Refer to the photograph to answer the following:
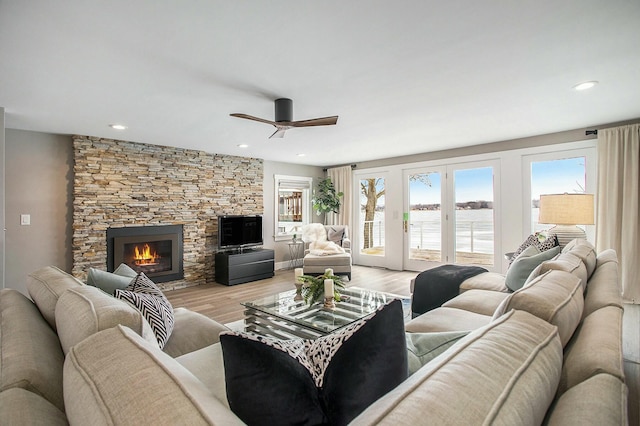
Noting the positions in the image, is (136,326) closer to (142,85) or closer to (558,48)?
(142,85)

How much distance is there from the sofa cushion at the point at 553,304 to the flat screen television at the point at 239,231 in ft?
16.6

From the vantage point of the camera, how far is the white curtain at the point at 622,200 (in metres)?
3.93

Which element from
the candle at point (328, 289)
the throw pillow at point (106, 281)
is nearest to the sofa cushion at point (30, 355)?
the throw pillow at point (106, 281)

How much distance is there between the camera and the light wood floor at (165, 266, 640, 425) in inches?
124

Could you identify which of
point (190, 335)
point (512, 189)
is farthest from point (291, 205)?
point (190, 335)

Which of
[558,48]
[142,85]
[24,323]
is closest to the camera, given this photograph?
[24,323]

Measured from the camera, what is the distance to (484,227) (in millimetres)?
5371

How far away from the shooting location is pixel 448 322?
1997 millimetres

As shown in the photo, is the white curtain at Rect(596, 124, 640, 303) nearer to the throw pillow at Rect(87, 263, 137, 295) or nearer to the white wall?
the white wall

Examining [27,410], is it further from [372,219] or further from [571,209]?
[372,219]

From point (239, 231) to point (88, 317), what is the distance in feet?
16.2

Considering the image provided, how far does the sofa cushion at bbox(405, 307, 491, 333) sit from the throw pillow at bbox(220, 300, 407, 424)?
4.00ft

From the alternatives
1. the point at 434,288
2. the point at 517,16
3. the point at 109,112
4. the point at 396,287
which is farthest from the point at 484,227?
the point at 109,112

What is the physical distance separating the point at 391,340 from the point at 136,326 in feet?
2.57
